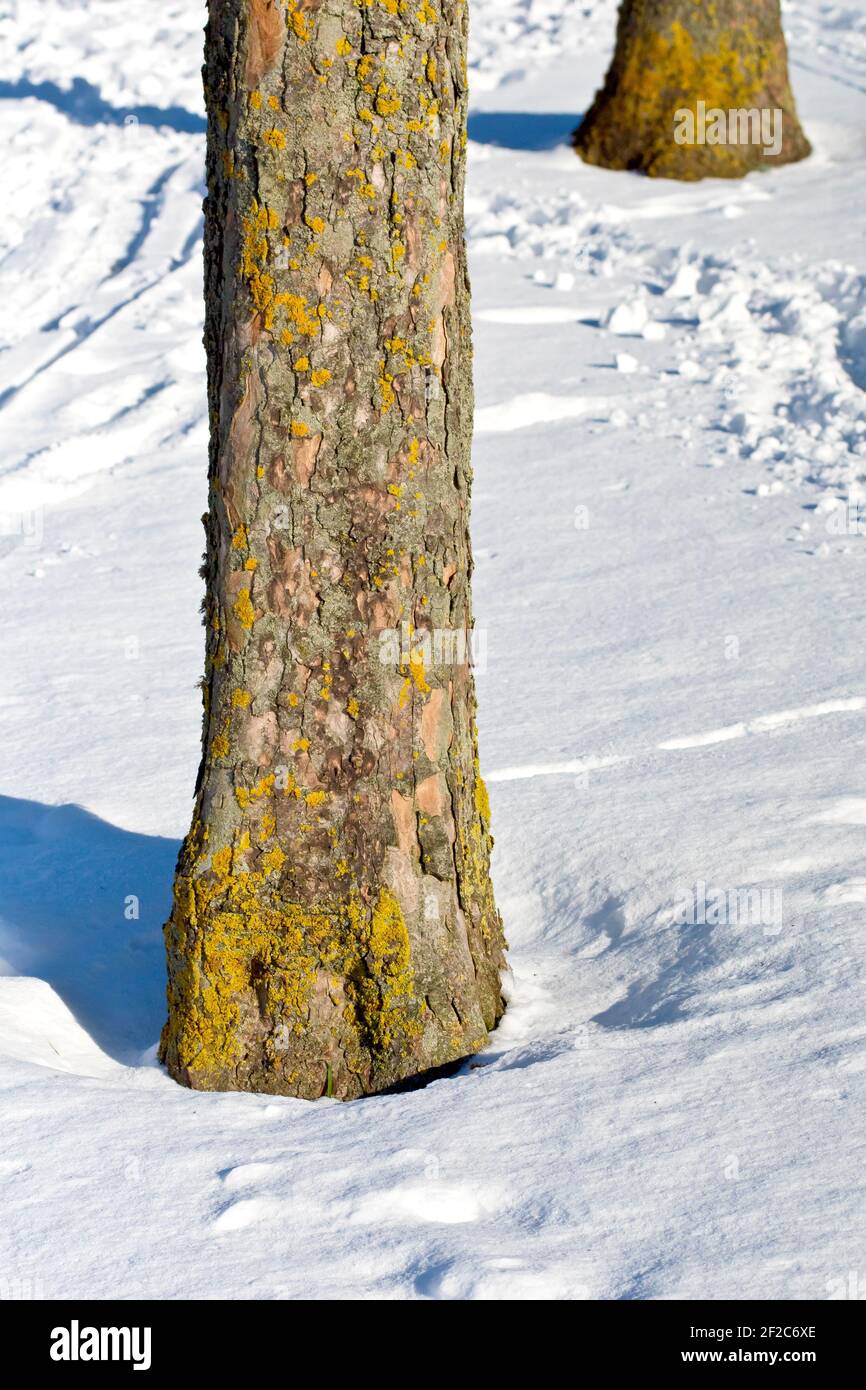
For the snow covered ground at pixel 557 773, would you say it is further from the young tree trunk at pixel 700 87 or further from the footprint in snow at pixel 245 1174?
the young tree trunk at pixel 700 87

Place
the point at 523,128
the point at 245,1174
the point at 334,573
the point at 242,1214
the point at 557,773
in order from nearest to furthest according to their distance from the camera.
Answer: the point at 242,1214, the point at 245,1174, the point at 334,573, the point at 557,773, the point at 523,128

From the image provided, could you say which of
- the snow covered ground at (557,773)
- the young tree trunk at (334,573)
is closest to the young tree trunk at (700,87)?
the snow covered ground at (557,773)

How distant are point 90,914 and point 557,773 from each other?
3.92 feet

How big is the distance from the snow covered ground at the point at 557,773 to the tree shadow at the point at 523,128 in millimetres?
1046

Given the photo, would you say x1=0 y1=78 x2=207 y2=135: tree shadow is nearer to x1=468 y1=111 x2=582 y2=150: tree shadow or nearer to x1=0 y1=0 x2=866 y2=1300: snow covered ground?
x1=468 y1=111 x2=582 y2=150: tree shadow

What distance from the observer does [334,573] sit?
2594mm

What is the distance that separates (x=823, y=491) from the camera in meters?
5.25

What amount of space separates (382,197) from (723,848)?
154 cm

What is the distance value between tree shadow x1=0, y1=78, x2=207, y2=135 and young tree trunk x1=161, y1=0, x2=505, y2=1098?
894cm

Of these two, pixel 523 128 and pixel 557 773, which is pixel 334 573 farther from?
pixel 523 128

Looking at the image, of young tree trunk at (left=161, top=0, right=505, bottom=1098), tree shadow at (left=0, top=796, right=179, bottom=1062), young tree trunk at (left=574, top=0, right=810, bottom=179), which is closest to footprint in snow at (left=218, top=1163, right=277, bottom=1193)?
young tree trunk at (left=161, top=0, right=505, bottom=1098)

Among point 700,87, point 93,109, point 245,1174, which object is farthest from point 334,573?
point 93,109

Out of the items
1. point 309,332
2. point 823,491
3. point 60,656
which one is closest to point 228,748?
point 309,332
